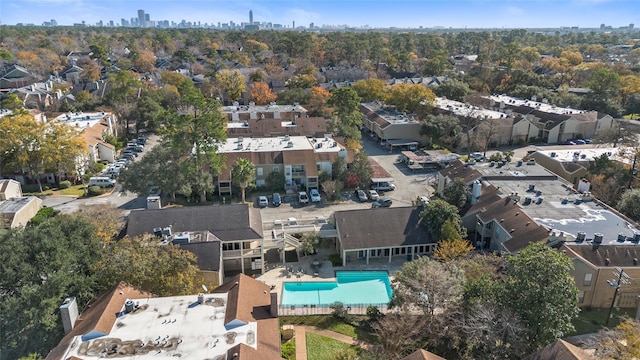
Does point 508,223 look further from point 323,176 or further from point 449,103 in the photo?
point 449,103

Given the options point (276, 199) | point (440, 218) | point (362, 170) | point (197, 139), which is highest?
point (197, 139)

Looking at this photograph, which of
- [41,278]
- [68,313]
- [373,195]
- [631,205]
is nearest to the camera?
[68,313]

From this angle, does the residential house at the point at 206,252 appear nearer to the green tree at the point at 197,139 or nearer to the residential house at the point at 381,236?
the residential house at the point at 381,236

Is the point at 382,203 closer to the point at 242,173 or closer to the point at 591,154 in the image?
the point at 242,173

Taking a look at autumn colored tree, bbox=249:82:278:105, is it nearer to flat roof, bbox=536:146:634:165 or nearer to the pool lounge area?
flat roof, bbox=536:146:634:165

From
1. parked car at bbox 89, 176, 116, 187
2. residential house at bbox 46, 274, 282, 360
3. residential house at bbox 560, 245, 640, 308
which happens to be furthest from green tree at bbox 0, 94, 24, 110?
residential house at bbox 560, 245, 640, 308

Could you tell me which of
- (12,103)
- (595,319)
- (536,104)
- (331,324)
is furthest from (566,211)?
(12,103)
